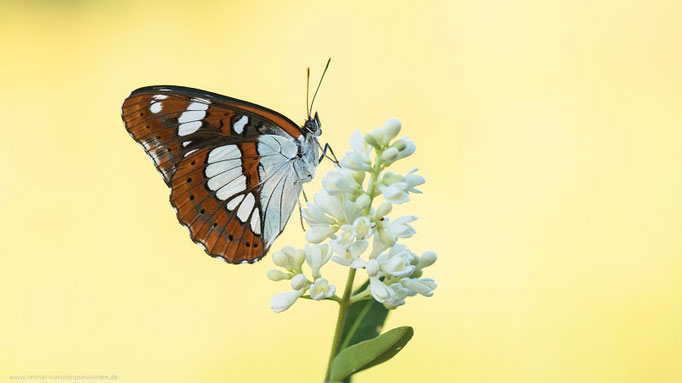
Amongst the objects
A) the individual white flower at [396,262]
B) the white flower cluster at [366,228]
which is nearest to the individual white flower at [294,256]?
the white flower cluster at [366,228]

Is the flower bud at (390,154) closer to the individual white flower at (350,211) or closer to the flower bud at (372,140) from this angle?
the flower bud at (372,140)

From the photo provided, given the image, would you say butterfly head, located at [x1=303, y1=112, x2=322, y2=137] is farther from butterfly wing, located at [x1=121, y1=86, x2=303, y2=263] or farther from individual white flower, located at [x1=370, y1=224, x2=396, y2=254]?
individual white flower, located at [x1=370, y1=224, x2=396, y2=254]

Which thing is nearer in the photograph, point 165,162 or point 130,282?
point 165,162

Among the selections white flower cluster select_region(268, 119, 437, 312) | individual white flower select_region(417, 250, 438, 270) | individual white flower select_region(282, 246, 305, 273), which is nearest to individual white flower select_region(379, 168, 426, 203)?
white flower cluster select_region(268, 119, 437, 312)

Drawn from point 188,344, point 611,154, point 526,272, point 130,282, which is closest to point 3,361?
point 130,282

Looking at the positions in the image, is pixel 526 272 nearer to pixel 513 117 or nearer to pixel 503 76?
pixel 513 117

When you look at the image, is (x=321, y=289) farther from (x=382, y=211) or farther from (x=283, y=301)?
(x=382, y=211)

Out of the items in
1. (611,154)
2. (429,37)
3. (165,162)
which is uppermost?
(429,37)

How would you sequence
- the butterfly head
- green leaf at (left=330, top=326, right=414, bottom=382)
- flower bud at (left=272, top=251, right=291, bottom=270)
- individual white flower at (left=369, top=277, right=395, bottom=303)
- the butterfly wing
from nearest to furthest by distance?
green leaf at (left=330, top=326, right=414, bottom=382) < individual white flower at (left=369, top=277, right=395, bottom=303) < flower bud at (left=272, top=251, right=291, bottom=270) < the butterfly wing < the butterfly head
